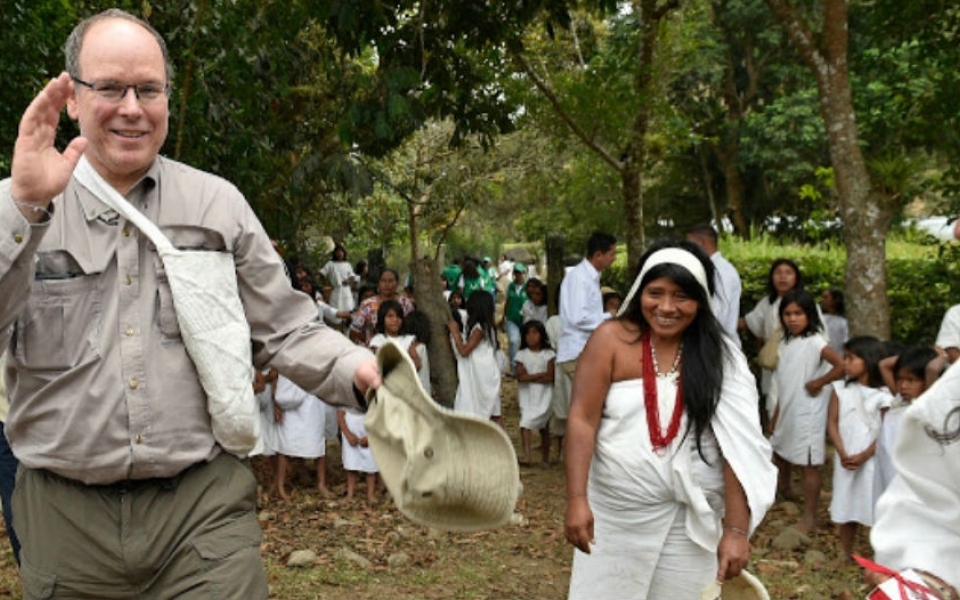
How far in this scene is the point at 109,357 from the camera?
2600 mm

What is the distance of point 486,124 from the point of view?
29.3 feet

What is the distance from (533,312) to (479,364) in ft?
12.9

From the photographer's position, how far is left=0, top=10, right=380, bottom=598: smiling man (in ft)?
8.48

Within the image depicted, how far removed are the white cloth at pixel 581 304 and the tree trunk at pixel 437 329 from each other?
102 inches

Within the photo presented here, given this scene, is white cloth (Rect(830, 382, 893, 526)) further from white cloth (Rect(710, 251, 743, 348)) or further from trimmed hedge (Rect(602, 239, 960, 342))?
trimmed hedge (Rect(602, 239, 960, 342))

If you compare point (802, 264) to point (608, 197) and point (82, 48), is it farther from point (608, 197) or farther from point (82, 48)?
point (608, 197)

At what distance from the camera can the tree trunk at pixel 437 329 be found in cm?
1169

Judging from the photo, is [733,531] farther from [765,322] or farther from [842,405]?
[765,322]

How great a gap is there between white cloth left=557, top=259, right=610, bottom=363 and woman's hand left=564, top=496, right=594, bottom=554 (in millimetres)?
5020

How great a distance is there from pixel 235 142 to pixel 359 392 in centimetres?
695

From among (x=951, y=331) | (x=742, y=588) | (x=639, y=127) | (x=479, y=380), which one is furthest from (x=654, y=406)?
(x=639, y=127)

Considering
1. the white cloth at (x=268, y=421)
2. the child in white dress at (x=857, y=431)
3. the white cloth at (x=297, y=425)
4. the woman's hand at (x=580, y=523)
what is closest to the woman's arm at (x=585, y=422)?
the woman's hand at (x=580, y=523)

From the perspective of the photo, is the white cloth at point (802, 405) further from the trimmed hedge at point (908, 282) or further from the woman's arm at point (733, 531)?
the woman's arm at point (733, 531)

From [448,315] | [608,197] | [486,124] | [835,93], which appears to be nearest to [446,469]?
[835,93]
